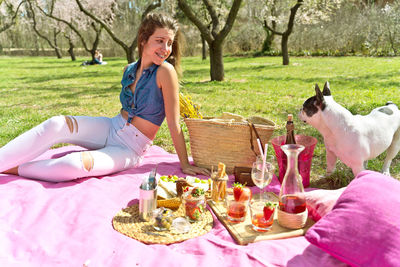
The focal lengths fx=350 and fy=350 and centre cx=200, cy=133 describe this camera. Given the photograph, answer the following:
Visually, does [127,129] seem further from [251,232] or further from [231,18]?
[231,18]

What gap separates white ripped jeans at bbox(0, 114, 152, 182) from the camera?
303cm

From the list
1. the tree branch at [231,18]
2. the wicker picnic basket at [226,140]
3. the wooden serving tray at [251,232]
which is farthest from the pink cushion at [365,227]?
the tree branch at [231,18]

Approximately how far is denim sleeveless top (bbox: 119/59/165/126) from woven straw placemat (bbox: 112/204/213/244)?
1100 millimetres

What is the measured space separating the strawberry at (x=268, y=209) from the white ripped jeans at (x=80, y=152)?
63.0 inches

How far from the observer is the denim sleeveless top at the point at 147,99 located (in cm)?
334

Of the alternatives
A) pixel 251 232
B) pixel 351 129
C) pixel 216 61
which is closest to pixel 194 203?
pixel 251 232

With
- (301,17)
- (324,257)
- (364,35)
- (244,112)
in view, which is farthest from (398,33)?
(324,257)

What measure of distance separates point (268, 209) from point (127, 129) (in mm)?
1715

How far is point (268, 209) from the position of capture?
2.24 m

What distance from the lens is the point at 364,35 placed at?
63.9ft

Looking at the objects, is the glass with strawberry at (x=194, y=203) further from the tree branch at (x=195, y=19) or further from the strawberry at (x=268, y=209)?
the tree branch at (x=195, y=19)

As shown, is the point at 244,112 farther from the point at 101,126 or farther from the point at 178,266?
the point at 178,266

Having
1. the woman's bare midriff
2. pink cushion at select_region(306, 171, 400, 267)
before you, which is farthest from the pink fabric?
the woman's bare midriff

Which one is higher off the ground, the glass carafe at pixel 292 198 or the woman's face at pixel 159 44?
the woman's face at pixel 159 44
